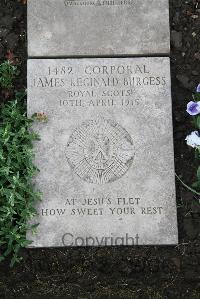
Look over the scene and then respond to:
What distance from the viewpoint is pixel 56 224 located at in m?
4.34

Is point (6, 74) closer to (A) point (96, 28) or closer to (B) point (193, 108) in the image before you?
(A) point (96, 28)

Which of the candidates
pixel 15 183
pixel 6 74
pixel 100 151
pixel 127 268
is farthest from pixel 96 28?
pixel 127 268

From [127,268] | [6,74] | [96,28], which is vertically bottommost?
[127,268]

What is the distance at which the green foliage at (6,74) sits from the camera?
4723 millimetres

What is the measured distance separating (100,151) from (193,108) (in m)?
0.82

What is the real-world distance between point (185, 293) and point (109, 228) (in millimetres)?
766

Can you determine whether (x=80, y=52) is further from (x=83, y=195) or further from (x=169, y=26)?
(x=83, y=195)

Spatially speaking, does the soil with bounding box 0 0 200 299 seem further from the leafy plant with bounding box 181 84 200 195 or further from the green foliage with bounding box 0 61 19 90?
the green foliage with bounding box 0 61 19 90

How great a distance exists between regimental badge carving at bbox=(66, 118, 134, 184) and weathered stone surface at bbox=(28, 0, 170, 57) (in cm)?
65

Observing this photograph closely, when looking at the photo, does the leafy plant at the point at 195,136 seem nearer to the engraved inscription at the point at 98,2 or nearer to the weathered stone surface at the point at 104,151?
the weathered stone surface at the point at 104,151

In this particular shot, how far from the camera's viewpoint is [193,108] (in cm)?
446

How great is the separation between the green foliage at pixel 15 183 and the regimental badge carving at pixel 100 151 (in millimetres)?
339

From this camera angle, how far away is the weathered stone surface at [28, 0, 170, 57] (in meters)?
4.67

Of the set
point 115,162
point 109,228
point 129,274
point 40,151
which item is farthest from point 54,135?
point 129,274
